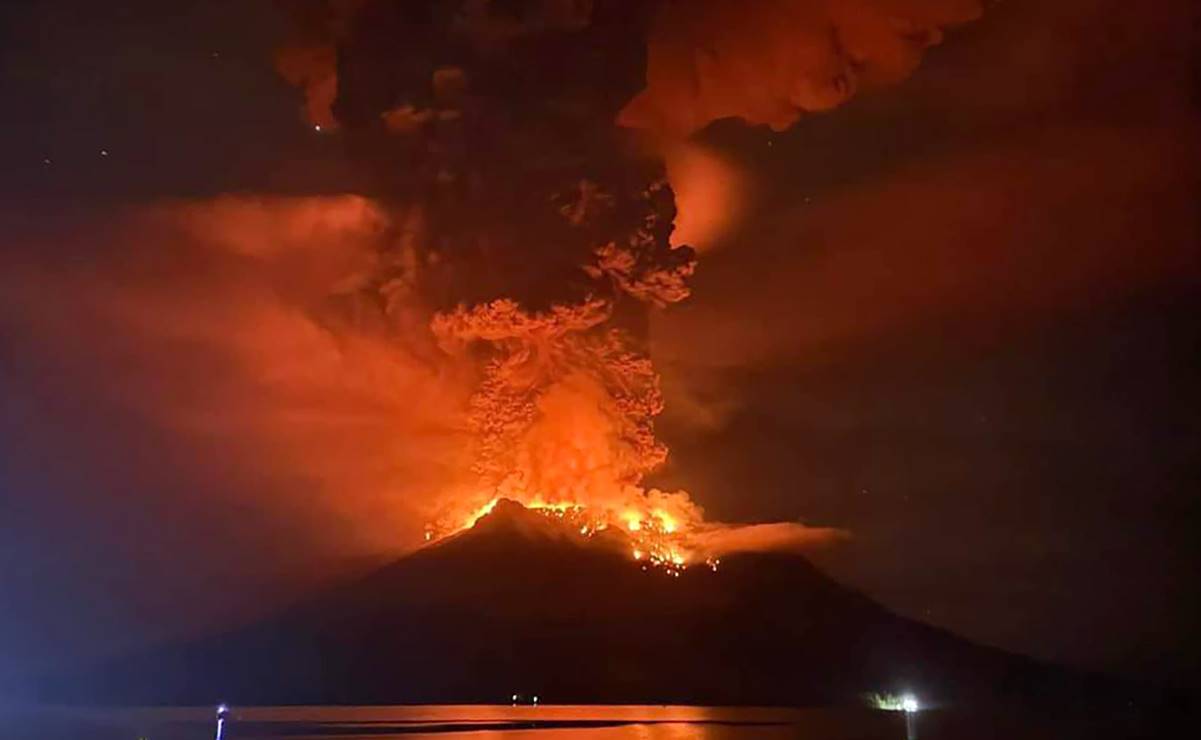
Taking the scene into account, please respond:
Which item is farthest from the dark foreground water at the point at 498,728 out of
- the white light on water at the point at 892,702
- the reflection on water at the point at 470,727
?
the white light on water at the point at 892,702

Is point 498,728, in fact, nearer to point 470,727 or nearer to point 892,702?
point 470,727

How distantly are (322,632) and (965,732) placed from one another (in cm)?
5011

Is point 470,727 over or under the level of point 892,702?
under

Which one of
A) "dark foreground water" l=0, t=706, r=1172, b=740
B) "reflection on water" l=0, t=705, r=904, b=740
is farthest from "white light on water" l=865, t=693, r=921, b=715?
"reflection on water" l=0, t=705, r=904, b=740

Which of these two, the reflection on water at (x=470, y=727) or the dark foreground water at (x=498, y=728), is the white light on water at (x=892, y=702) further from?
the reflection on water at (x=470, y=727)

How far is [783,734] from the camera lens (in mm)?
35688

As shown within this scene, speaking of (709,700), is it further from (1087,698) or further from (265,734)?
(1087,698)

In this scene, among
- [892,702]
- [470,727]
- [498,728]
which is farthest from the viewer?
[892,702]

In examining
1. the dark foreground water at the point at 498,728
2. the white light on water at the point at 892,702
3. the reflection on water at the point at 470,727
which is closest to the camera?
the reflection on water at the point at 470,727

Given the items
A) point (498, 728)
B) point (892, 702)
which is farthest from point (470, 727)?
point (892, 702)

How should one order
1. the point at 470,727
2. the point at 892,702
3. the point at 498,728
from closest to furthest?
the point at 498,728, the point at 470,727, the point at 892,702

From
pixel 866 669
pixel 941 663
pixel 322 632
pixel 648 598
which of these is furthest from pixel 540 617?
pixel 941 663

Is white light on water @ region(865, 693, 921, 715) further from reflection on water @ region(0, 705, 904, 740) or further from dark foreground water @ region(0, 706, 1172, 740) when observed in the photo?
reflection on water @ region(0, 705, 904, 740)

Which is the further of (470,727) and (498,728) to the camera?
(470,727)
